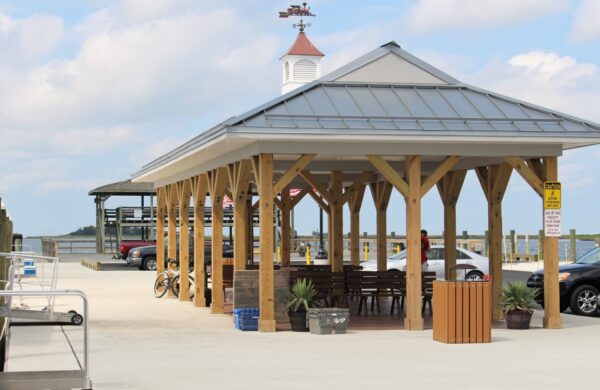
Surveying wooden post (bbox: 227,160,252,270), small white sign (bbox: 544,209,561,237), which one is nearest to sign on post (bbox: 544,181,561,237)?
small white sign (bbox: 544,209,561,237)

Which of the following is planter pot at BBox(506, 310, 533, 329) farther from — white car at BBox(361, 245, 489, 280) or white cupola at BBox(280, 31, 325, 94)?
white cupola at BBox(280, 31, 325, 94)

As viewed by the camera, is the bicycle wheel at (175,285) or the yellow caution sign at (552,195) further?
the bicycle wheel at (175,285)

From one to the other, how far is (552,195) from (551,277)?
4.68ft

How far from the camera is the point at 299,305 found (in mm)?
18531

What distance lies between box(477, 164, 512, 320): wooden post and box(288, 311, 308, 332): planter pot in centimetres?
445

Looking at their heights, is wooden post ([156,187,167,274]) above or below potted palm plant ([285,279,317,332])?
above

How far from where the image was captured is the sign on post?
19.2 m

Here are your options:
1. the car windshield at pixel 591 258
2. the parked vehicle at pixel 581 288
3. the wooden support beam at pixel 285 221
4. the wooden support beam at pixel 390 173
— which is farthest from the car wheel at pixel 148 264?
the wooden support beam at pixel 390 173

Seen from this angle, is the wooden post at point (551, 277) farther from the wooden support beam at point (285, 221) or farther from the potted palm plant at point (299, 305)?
the wooden support beam at point (285, 221)

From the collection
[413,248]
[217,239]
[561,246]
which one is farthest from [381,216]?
[561,246]

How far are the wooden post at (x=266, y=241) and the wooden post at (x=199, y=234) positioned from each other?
5.82 metres

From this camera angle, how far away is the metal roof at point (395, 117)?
59.0ft

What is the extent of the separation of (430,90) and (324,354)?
700 centimetres

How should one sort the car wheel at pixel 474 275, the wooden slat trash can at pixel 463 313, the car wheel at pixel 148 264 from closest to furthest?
1. the wooden slat trash can at pixel 463 313
2. the car wheel at pixel 474 275
3. the car wheel at pixel 148 264
